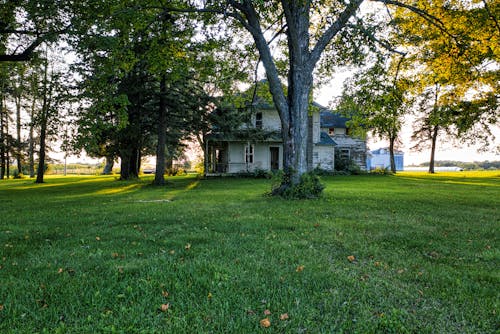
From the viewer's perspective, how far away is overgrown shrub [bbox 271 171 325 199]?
1153 centimetres

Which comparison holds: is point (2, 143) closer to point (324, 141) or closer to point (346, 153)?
point (324, 141)

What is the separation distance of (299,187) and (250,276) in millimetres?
8188

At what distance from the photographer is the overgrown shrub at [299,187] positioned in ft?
37.8

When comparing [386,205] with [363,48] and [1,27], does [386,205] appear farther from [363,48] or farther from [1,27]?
[1,27]

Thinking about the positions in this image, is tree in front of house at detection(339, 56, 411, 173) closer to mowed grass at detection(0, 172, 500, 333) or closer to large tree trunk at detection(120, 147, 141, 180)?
mowed grass at detection(0, 172, 500, 333)

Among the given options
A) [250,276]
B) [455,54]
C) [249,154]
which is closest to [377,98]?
[455,54]

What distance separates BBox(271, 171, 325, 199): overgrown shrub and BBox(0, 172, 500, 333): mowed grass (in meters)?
4.50

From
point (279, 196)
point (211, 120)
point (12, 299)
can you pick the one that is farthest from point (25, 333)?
point (211, 120)

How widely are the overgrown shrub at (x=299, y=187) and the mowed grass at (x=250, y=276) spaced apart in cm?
450

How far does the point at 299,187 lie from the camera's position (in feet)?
38.0

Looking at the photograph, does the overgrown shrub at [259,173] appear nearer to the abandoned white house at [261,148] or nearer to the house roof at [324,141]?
the abandoned white house at [261,148]

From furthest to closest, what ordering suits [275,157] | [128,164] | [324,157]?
[324,157], [275,157], [128,164]

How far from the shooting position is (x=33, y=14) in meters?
10.2

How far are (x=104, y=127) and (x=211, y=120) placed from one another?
1192 centimetres
